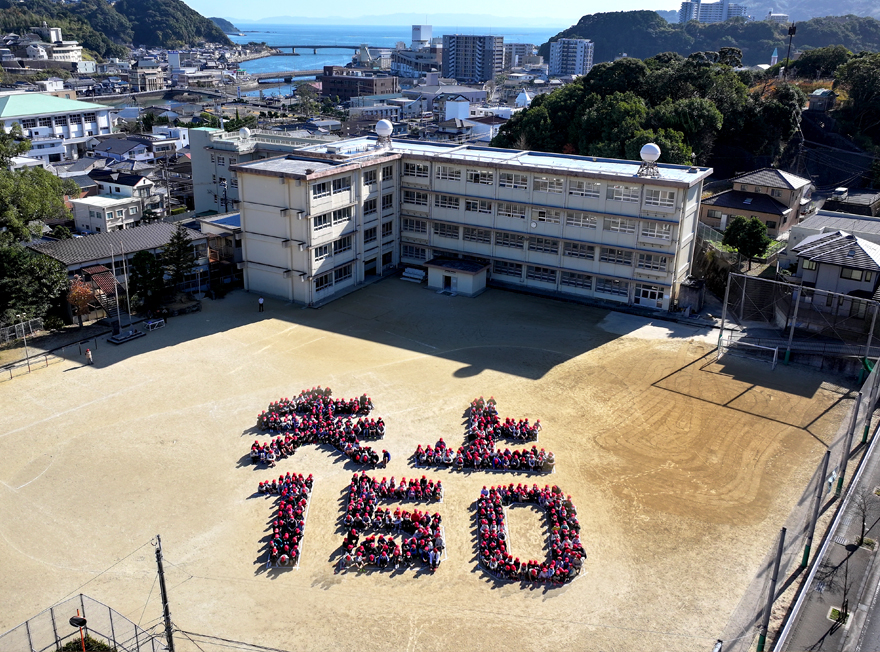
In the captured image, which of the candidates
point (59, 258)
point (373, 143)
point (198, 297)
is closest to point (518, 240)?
point (373, 143)

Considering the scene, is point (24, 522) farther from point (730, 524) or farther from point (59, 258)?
point (730, 524)

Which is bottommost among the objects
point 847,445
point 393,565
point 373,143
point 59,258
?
point 393,565

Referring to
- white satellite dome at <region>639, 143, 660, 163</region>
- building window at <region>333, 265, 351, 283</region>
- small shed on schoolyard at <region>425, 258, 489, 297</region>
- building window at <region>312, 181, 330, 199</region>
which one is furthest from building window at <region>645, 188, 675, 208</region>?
building window at <region>333, 265, 351, 283</region>

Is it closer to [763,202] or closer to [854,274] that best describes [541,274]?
[854,274]

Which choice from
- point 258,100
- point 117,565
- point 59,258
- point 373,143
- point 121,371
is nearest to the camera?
point 117,565

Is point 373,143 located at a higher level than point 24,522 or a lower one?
higher

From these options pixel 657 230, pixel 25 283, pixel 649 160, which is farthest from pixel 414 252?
pixel 25 283

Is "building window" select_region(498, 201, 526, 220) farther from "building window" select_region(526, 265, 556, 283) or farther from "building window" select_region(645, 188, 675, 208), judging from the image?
"building window" select_region(645, 188, 675, 208)
